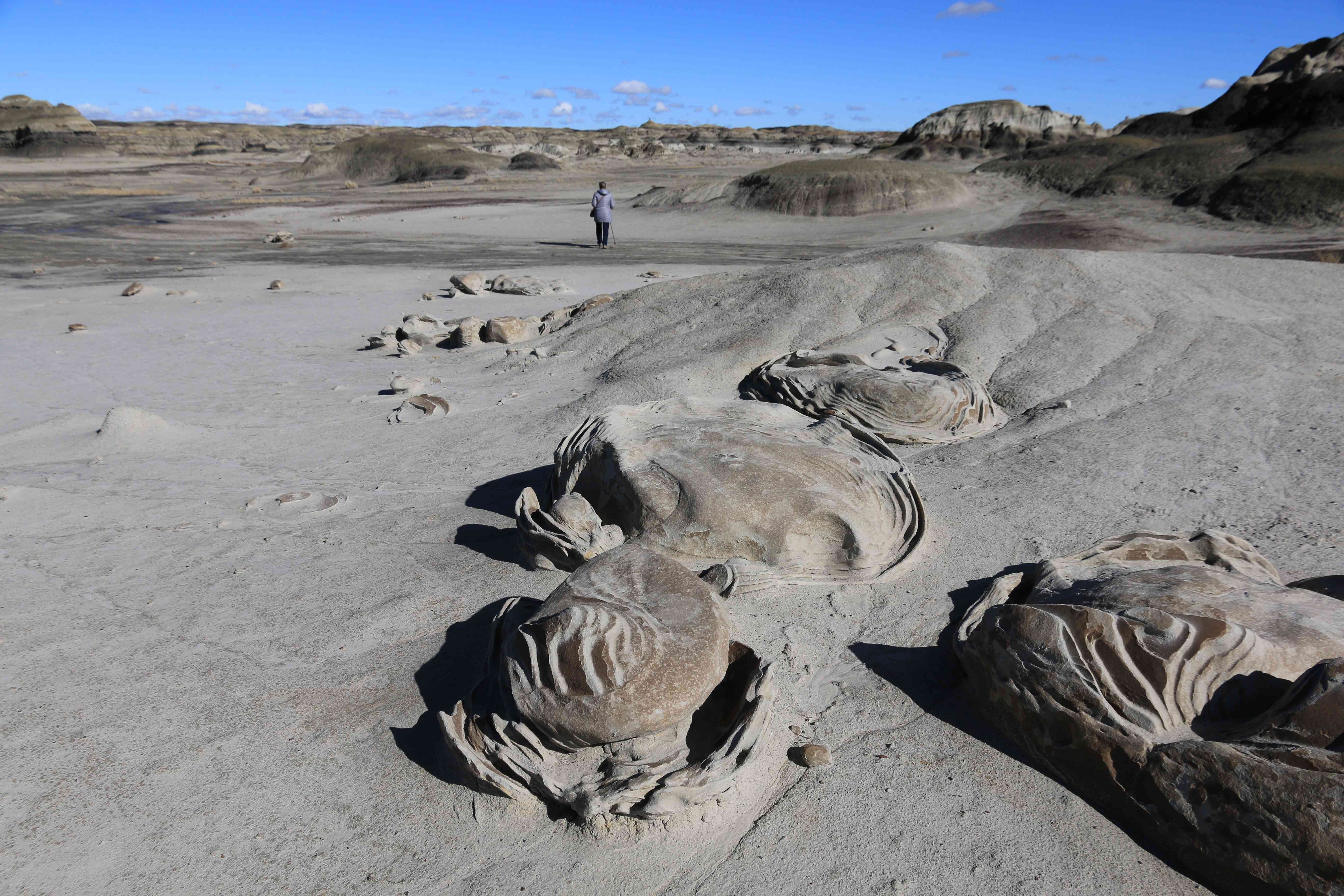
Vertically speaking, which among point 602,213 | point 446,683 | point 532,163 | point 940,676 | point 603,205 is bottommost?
point 446,683

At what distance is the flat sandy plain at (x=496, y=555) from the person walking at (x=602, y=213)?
621cm

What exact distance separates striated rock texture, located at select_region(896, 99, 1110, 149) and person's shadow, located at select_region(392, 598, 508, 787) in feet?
104

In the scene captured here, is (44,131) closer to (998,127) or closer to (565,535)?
(998,127)

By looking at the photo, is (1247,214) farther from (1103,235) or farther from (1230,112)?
(1230,112)

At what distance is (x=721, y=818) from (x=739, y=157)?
5096 centimetres

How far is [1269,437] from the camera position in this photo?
400 cm

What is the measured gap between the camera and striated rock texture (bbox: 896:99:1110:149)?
3073 centimetres

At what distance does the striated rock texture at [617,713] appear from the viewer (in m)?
2.06

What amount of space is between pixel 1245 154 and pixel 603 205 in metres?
13.4

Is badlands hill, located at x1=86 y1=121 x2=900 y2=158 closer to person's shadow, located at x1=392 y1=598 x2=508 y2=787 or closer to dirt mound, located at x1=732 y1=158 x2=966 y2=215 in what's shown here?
dirt mound, located at x1=732 y1=158 x2=966 y2=215

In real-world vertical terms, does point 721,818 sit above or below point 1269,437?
below

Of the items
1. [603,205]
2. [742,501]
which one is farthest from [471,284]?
[742,501]

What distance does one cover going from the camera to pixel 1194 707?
2006 mm

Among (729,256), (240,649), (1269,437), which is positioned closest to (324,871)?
(240,649)
